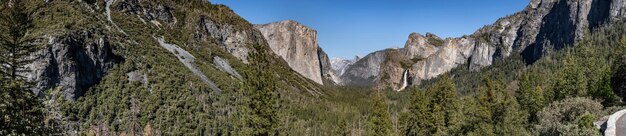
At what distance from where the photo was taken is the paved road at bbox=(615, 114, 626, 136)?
2705 cm

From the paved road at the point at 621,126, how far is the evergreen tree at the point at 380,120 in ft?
90.0

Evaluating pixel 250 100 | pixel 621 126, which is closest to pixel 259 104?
pixel 250 100

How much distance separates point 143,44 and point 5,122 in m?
170

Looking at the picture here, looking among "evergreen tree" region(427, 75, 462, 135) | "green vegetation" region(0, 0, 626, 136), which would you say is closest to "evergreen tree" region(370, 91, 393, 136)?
"green vegetation" region(0, 0, 626, 136)

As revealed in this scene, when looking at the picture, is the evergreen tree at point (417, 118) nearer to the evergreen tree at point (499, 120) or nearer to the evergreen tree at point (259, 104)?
the evergreen tree at point (499, 120)

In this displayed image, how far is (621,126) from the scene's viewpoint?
96.5 feet

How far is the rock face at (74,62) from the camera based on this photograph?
4365 inches

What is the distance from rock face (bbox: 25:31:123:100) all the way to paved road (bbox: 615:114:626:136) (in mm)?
105143

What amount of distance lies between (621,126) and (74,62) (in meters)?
124

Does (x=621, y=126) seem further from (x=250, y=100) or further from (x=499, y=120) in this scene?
(x=250, y=100)

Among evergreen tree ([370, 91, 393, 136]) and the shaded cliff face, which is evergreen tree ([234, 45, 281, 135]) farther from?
the shaded cliff face

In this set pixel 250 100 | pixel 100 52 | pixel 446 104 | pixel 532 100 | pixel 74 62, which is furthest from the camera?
pixel 100 52

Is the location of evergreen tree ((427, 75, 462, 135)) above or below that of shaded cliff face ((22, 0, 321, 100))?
below

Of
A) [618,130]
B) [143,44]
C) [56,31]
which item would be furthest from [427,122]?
[143,44]
